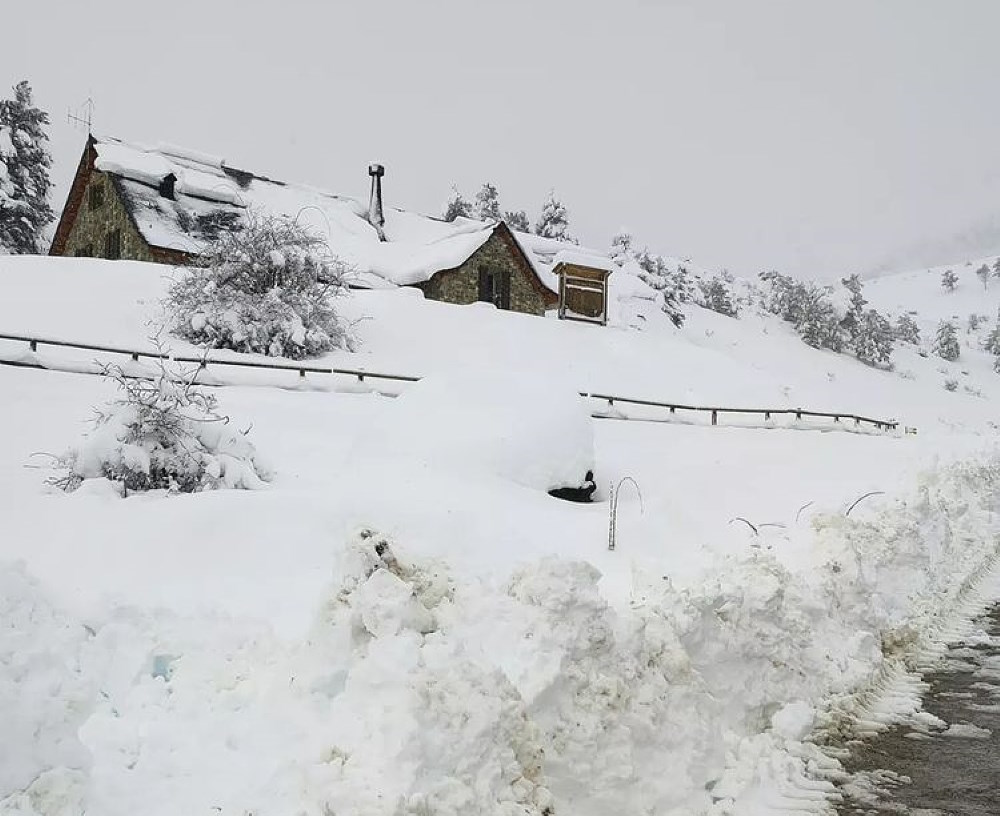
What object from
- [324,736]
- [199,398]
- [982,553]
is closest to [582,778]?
[324,736]

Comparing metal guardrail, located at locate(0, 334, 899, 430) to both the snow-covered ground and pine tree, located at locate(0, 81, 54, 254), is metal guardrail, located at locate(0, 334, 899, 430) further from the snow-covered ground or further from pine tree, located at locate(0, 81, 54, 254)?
pine tree, located at locate(0, 81, 54, 254)

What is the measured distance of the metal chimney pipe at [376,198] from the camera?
118 ft

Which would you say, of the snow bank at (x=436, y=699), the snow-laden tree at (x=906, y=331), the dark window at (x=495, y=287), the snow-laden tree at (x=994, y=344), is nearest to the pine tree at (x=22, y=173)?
the dark window at (x=495, y=287)

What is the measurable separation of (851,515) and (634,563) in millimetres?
4311

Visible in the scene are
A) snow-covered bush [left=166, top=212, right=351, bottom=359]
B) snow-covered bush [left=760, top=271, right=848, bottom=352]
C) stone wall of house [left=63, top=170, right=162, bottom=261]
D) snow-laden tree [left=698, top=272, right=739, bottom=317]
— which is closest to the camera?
snow-covered bush [left=166, top=212, right=351, bottom=359]

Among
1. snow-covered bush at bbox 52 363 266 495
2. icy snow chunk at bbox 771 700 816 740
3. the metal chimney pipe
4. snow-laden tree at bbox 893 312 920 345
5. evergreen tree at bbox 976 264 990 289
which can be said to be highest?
evergreen tree at bbox 976 264 990 289

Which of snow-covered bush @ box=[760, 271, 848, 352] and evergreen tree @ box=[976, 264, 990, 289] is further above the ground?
evergreen tree @ box=[976, 264, 990, 289]

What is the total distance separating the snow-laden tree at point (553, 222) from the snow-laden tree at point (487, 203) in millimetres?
3377

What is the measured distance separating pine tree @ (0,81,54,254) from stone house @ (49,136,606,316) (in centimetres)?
138

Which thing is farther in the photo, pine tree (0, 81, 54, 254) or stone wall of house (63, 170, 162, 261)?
pine tree (0, 81, 54, 254)

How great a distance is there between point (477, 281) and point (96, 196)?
1569cm

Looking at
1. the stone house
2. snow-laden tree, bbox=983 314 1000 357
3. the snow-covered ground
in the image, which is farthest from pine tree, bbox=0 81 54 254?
snow-laden tree, bbox=983 314 1000 357

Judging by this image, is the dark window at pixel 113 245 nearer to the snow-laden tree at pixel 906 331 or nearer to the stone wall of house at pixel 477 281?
the stone wall of house at pixel 477 281

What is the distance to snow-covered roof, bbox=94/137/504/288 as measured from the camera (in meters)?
28.1
